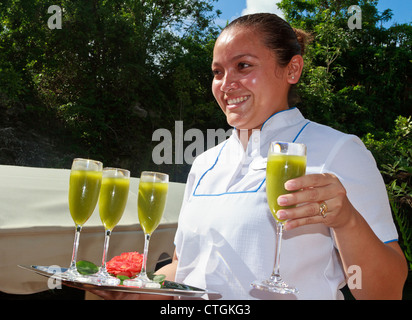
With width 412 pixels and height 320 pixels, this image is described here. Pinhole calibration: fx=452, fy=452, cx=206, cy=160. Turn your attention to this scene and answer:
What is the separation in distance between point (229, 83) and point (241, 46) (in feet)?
0.45

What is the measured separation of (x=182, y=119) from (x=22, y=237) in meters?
13.5

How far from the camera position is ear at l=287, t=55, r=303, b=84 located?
173cm

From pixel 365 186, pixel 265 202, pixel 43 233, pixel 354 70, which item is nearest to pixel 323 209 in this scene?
pixel 365 186

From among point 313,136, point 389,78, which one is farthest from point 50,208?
point 389,78

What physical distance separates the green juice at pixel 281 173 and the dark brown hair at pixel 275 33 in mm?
571

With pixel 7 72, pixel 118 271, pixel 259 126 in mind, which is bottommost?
pixel 118 271

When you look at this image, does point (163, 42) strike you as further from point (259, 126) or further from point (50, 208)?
point (259, 126)

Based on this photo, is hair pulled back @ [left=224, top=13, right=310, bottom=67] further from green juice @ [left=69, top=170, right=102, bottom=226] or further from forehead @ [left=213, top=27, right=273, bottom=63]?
green juice @ [left=69, top=170, right=102, bottom=226]

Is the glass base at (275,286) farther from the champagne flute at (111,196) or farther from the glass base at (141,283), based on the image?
the champagne flute at (111,196)

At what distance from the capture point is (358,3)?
18938 mm

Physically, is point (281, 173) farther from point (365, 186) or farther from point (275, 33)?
point (275, 33)

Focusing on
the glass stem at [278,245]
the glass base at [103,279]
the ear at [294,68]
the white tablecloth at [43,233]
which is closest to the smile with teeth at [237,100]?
the ear at [294,68]

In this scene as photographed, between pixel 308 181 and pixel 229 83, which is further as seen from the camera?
pixel 229 83

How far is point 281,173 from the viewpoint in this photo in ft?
4.02
